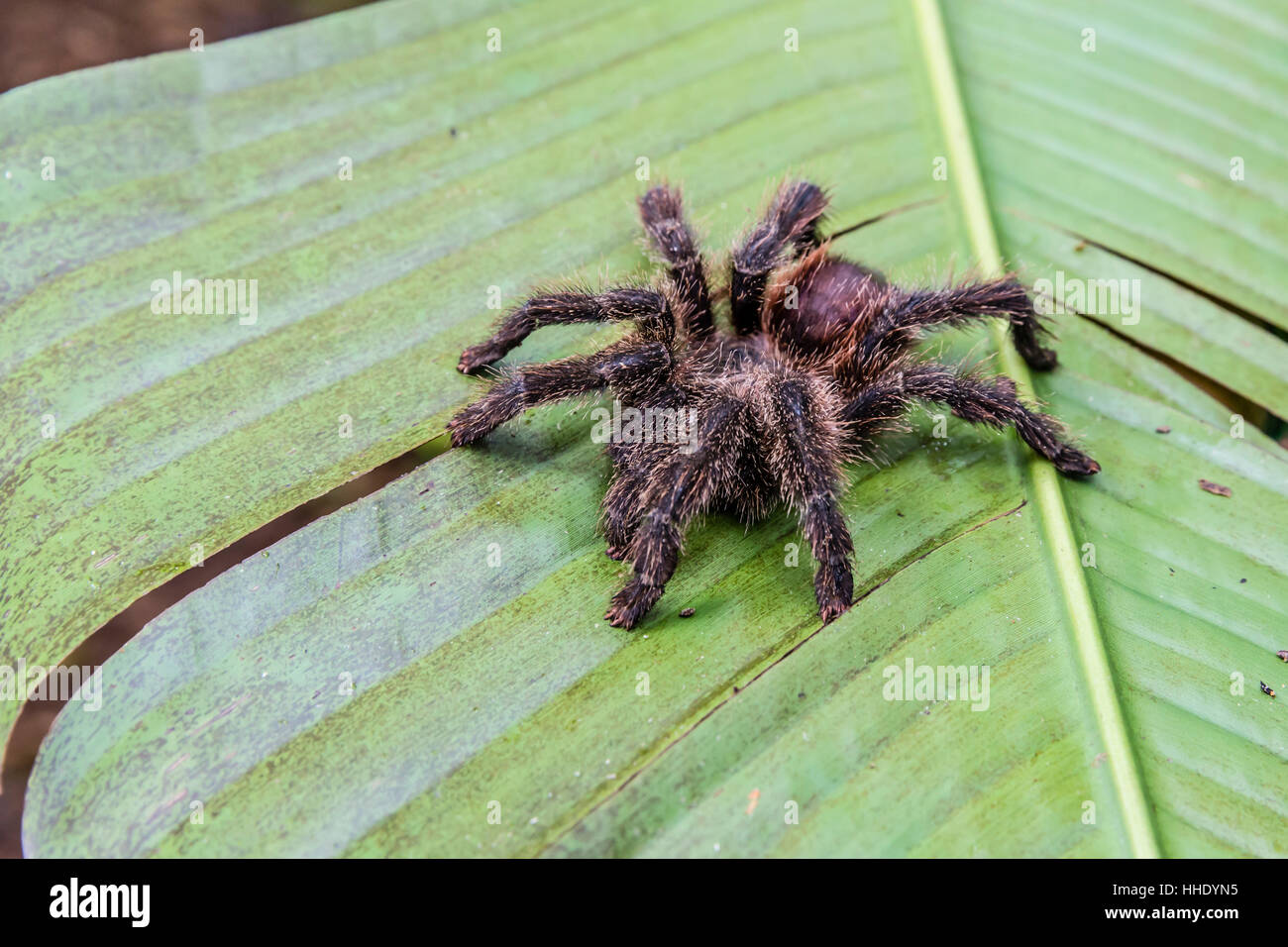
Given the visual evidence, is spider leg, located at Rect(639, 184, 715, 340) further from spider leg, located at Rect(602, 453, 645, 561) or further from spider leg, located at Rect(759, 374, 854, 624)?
spider leg, located at Rect(602, 453, 645, 561)

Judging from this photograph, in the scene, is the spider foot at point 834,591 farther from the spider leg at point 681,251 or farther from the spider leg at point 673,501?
the spider leg at point 681,251

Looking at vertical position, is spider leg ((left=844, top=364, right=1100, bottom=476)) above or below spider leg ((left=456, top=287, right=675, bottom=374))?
below

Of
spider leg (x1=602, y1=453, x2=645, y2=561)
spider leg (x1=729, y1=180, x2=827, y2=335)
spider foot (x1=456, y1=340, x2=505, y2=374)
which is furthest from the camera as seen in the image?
spider leg (x1=729, y1=180, x2=827, y2=335)

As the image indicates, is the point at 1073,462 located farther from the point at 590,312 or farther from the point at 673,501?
the point at 590,312

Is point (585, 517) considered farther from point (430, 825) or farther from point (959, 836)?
point (959, 836)

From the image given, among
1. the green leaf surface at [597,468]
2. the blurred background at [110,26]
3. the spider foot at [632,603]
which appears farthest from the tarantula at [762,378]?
the blurred background at [110,26]

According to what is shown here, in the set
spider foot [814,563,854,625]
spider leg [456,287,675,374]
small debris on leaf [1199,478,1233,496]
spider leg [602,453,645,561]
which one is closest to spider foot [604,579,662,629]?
spider leg [602,453,645,561]
